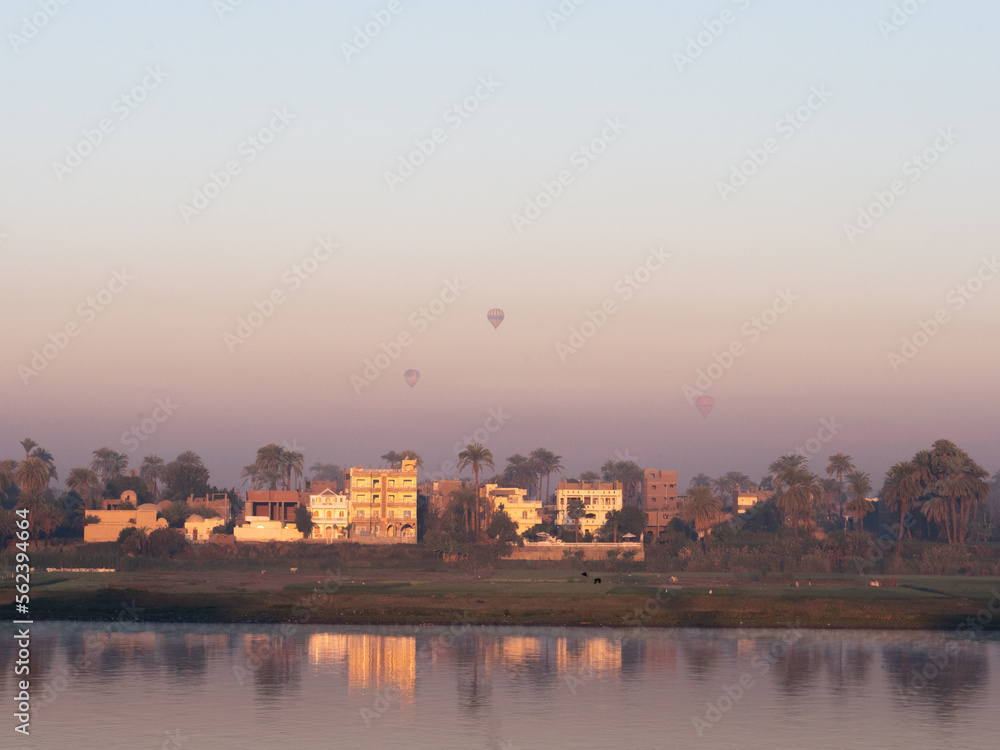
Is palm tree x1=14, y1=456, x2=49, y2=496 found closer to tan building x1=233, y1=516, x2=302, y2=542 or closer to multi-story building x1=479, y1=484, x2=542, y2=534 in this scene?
tan building x1=233, y1=516, x2=302, y2=542

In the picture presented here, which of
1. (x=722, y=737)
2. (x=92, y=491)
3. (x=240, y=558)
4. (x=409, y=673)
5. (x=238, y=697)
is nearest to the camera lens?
(x=722, y=737)

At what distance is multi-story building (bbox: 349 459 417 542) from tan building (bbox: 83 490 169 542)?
27102 mm

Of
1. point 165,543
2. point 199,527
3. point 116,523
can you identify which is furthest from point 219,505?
point 165,543

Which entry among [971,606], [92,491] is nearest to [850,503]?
[971,606]

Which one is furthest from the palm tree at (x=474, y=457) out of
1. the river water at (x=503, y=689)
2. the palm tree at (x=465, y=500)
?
the river water at (x=503, y=689)

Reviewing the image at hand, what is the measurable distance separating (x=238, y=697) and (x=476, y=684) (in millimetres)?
11706

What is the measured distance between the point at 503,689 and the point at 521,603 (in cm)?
3379

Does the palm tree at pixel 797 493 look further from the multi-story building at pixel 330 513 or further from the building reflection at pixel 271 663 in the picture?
the building reflection at pixel 271 663

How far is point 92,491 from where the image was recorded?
643ft

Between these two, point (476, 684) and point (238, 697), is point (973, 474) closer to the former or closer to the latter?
point (476, 684)

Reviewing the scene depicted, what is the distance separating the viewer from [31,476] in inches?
6683

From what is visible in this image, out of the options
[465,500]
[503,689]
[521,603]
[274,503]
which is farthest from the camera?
[274,503]

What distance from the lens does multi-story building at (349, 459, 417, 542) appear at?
175m

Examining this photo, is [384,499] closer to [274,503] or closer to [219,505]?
[274,503]
